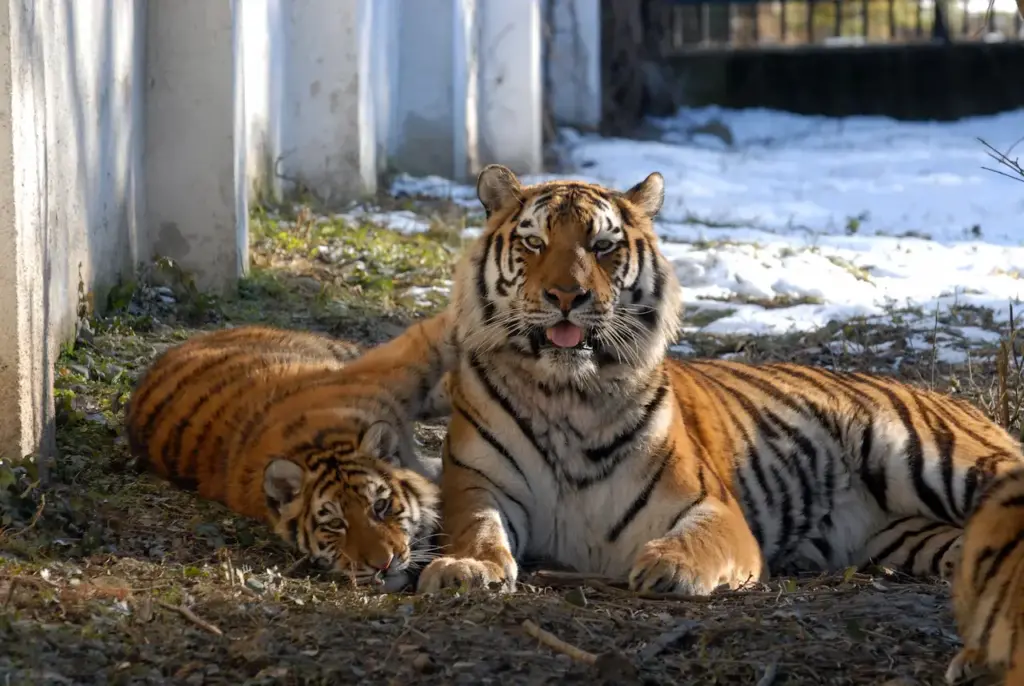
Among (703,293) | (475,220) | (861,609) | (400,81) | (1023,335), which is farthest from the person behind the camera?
(400,81)

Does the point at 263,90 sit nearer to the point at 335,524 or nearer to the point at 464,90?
the point at 464,90

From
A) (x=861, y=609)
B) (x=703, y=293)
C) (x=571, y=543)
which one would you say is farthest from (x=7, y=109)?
(x=703, y=293)

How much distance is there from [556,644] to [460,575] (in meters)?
0.55

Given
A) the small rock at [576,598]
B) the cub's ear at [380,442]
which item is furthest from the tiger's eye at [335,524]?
the small rock at [576,598]

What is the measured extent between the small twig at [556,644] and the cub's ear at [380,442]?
35.1 inches

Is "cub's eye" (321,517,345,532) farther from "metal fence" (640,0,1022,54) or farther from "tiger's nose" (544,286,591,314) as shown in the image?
"metal fence" (640,0,1022,54)

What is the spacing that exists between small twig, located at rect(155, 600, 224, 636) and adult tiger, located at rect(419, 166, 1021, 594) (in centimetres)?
59

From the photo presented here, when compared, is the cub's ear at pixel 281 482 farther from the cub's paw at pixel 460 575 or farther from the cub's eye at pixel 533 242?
the cub's eye at pixel 533 242

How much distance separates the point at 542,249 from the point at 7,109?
1.46 metres

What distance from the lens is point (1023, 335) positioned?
21.8 feet

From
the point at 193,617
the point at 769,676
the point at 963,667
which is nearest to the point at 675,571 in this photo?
the point at 769,676

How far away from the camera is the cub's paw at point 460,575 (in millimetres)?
3523

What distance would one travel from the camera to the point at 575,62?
15.6m

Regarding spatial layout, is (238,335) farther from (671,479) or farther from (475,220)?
(475,220)
